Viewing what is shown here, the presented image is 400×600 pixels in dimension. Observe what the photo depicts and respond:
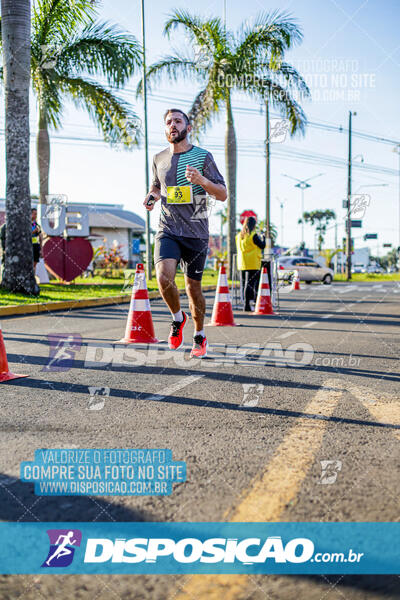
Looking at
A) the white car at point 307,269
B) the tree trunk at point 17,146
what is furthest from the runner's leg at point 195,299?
the white car at point 307,269

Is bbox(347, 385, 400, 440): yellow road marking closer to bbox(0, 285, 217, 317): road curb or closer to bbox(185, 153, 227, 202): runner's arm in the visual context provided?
bbox(185, 153, 227, 202): runner's arm

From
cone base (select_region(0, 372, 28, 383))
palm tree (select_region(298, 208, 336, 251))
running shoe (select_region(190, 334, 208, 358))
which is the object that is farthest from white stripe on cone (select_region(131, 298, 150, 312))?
palm tree (select_region(298, 208, 336, 251))

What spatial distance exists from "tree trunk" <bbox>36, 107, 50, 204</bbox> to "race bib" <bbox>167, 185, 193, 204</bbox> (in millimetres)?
13264

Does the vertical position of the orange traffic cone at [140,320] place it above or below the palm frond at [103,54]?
below

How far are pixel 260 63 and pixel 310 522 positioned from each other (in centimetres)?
2128

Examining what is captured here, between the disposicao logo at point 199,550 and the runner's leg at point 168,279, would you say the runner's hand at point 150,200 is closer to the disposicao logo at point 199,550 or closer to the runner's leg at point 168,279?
the runner's leg at point 168,279

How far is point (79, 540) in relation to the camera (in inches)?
78.3

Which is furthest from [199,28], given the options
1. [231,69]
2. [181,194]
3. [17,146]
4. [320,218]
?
[320,218]

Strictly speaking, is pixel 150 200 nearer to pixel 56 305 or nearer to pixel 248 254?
pixel 248 254

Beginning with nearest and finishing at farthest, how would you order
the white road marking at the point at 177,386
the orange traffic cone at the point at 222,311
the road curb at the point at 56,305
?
the white road marking at the point at 177,386 → the orange traffic cone at the point at 222,311 → the road curb at the point at 56,305

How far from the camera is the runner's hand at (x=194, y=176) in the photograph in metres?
4.95

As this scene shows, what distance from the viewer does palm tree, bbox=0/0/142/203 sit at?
17.5 m

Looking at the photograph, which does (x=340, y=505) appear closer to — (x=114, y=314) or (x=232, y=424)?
(x=232, y=424)

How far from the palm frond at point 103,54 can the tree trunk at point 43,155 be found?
5.45 feet
